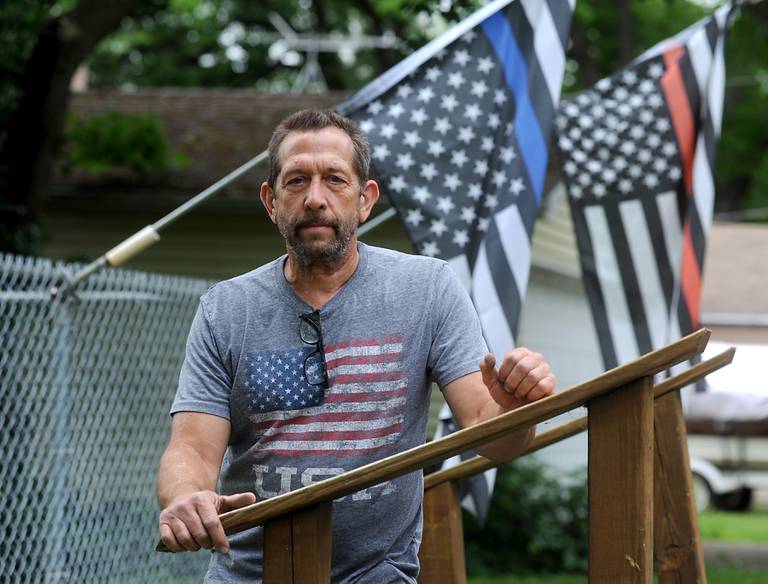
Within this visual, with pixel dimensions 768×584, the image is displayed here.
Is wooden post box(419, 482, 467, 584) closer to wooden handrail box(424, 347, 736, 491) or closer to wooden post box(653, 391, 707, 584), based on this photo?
wooden handrail box(424, 347, 736, 491)

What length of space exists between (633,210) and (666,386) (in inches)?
122

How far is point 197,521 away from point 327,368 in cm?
59

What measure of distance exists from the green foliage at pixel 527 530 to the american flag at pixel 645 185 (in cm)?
508

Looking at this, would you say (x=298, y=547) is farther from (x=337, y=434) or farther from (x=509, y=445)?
(x=509, y=445)

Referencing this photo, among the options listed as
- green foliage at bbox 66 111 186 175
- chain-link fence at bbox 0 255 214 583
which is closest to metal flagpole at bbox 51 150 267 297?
chain-link fence at bbox 0 255 214 583

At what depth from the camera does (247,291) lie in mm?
3092

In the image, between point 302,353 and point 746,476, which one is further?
point 746,476

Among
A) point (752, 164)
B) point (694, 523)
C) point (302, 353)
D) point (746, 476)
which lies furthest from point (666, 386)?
point (752, 164)

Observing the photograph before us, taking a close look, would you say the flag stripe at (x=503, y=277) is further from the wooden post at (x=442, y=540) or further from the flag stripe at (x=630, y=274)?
the wooden post at (x=442, y=540)

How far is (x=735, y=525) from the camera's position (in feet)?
60.3

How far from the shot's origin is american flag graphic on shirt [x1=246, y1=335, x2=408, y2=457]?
292 cm

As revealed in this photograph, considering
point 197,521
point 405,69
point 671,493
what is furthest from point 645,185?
point 197,521

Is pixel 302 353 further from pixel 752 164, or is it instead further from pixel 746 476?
pixel 752 164

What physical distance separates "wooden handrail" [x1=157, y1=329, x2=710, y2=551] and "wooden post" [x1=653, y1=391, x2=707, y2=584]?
4.86ft
